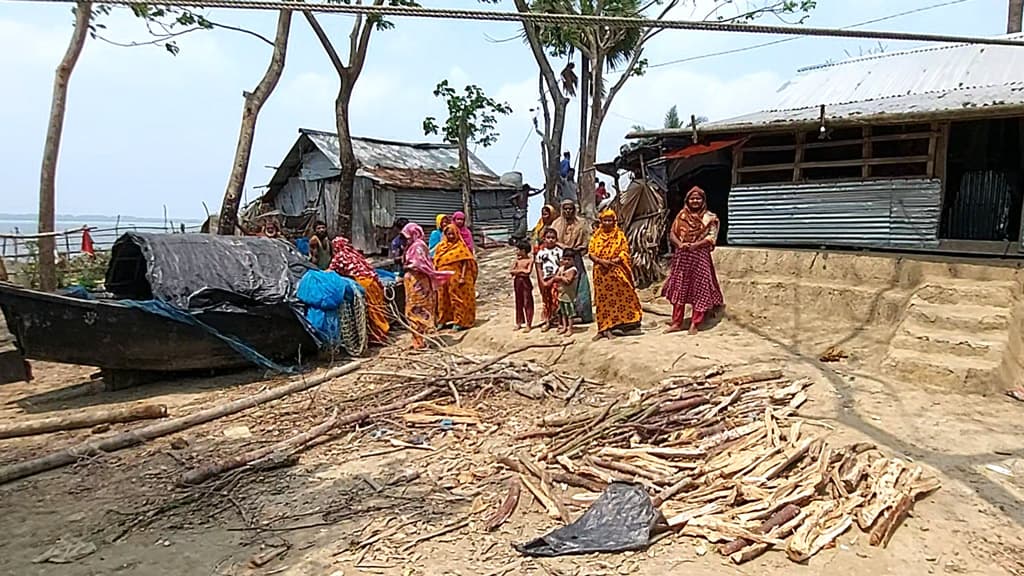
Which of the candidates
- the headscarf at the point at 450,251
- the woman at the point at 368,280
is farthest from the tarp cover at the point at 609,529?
the headscarf at the point at 450,251

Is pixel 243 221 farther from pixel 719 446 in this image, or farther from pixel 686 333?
pixel 719 446

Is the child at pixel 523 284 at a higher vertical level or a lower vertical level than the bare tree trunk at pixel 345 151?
lower

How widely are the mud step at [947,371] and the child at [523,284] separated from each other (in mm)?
4347

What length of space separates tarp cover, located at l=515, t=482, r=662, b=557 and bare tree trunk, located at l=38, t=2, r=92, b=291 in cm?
1076

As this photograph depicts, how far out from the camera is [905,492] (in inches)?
150

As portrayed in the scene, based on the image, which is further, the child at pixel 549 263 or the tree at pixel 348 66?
the tree at pixel 348 66

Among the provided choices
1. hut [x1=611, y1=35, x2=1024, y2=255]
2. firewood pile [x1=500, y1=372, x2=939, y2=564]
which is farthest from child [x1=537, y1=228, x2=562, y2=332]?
firewood pile [x1=500, y1=372, x2=939, y2=564]

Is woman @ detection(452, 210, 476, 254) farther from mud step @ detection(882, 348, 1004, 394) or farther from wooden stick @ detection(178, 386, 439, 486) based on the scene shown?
mud step @ detection(882, 348, 1004, 394)

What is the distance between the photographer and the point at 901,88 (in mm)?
10078

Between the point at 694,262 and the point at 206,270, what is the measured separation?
19.1 ft

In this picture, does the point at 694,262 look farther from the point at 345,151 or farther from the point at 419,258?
the point at 345,151

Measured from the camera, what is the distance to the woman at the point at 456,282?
9672mm

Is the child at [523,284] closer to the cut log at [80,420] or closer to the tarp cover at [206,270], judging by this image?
the tarp cover at [206,270]

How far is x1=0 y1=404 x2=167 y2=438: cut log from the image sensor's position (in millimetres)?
5754
